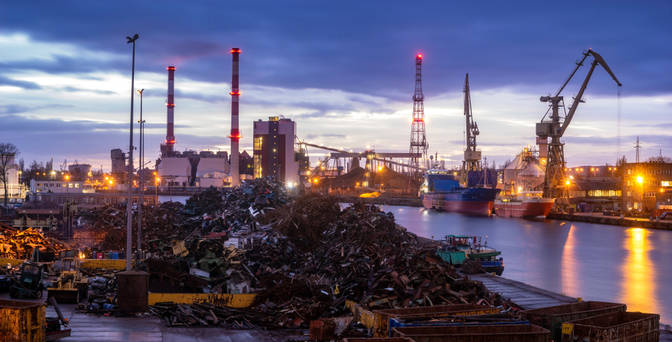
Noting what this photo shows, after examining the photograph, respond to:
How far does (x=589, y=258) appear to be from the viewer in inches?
1490

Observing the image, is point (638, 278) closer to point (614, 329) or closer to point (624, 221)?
point (614, 329)

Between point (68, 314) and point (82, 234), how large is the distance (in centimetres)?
2289

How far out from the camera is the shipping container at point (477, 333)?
8.76m

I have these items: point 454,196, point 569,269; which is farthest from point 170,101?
point 569,269

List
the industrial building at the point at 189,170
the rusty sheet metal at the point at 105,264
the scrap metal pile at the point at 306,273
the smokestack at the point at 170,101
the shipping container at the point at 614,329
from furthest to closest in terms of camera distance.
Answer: the industrial building at the point at 189,170
the smokestack at the point at 170,101
the rusty sheet metal at the point at 105,264
the scrap metal pile at the point at 306,273
the shipping container at the point at 614,329

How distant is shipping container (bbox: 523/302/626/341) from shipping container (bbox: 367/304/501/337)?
990 mm

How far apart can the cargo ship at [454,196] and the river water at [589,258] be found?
1712cm

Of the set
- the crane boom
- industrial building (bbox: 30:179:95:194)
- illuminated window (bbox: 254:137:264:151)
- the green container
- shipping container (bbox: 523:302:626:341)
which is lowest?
the green container

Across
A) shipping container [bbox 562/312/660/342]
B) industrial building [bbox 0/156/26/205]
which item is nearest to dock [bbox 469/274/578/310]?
shipping container [bbox 562/312/660/342]

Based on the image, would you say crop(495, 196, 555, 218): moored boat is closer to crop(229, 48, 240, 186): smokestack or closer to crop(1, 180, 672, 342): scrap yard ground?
crop(229, 48, 240, 186): smokestack

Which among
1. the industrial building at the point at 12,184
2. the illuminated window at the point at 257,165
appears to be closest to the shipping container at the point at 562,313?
the industrial building at the point at 12,184

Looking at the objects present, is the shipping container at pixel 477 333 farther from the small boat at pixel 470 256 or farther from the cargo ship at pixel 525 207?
the cargo ship at pixel 525 207

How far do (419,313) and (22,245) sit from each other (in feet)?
48.3

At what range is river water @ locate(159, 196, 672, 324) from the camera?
26062 mm
